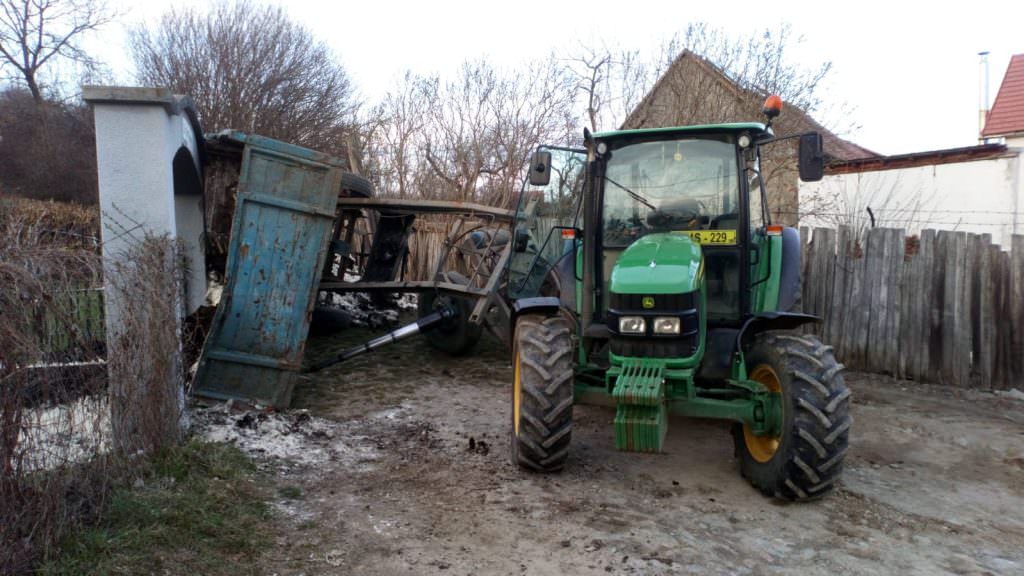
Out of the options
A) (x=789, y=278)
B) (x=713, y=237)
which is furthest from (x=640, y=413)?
(x=789, y=278)

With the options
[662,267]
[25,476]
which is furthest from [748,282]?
[25,476]

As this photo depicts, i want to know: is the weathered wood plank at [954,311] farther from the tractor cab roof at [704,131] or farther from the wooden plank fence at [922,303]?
the tractor cab roof at [704,131]

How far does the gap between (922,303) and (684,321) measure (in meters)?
4.83

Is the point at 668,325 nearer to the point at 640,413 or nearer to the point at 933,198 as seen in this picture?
the point at 640,413

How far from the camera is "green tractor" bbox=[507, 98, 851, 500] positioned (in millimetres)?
4254

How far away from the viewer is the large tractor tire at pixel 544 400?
14.8ft

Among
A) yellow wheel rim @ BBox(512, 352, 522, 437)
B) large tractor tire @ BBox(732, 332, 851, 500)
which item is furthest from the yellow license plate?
yellow wheel rim @ BBox(512, 352, 522, 437)

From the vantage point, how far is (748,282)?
5102mm

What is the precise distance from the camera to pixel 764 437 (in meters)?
4.62

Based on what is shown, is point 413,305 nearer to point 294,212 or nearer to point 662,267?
point 294,212

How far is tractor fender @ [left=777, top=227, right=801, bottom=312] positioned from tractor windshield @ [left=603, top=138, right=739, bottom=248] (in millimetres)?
716

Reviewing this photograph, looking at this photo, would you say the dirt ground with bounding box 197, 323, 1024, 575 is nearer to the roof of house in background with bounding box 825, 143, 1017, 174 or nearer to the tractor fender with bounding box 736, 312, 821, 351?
the tractor fender with bounding box 736, 312, 821, 351

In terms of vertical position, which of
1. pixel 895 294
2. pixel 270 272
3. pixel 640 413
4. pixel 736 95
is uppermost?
pixel 736 95

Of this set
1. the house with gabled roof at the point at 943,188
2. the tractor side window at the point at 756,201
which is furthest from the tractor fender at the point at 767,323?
the house with gabled roof at the point at 943,188
